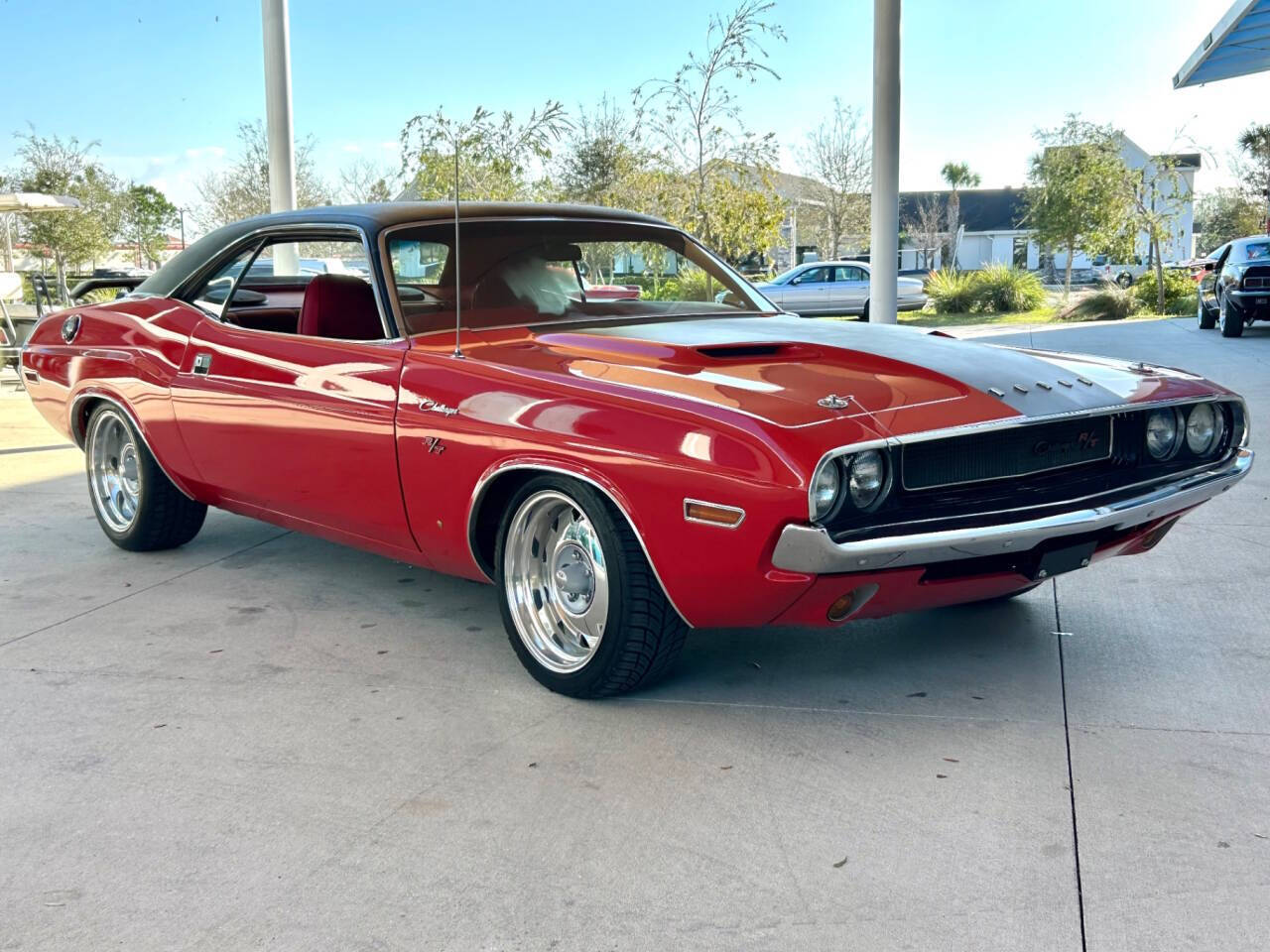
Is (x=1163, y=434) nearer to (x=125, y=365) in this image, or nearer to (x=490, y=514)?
(x=490, y=514)

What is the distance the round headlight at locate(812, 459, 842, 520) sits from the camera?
2.93 m

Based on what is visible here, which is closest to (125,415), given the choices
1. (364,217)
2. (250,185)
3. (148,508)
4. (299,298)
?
(148,508)

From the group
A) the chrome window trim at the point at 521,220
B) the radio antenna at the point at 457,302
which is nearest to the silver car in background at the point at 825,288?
the chrome window trim at the point at 521,220

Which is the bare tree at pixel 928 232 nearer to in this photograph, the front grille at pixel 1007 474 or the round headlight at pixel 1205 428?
the round headlight at pixel 1205 428

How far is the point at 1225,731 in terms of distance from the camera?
323 centimetres

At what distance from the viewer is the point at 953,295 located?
84.8ft

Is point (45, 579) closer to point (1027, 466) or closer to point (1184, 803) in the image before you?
point (1027, 466)

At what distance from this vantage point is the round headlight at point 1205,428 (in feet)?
12.4

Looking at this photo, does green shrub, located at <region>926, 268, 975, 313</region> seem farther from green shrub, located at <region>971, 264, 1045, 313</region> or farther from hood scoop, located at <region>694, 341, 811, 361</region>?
hood scoop, located at <region>694, 341, 811, 361</region>

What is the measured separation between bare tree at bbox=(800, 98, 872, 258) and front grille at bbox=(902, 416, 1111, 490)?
114 ft

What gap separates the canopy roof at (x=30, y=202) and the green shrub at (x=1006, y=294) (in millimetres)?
17957

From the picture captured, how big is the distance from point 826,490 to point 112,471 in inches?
151

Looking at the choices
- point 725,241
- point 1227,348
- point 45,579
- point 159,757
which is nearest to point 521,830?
point 159,757

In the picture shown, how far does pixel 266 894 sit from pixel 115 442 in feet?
11.7
